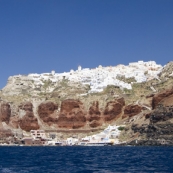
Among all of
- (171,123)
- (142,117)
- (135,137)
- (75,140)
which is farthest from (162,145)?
(75,140)

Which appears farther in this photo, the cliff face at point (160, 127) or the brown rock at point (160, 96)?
the brown rock at point (160, 96)

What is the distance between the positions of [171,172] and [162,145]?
317ft

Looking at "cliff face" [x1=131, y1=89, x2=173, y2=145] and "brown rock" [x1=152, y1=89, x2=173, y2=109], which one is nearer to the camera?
"cliff face" [x1=131, y1=89, x2=173, y2=145]

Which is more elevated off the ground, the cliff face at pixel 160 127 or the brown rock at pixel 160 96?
the brown rock at pixel 160 96

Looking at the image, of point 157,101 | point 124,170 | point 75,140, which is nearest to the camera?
point 124,170

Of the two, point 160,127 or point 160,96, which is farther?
point 160,96

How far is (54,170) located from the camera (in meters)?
61.0

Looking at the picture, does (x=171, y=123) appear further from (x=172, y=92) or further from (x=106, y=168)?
(x=106, y=168)

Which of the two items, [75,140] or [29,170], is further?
[75,140]

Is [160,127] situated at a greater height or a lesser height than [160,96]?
lesser

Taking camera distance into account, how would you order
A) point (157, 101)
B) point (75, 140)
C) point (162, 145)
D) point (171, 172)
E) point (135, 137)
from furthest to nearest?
point (75, 140), point (157, 101), point (135, 137), point (162, 145), point (171, 172)

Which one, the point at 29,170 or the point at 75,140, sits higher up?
the point at 75,140

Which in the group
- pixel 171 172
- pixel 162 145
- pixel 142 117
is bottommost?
pixel 171 172

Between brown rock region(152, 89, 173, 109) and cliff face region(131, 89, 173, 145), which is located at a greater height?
brown rock region(152, 89, 173, 109)
